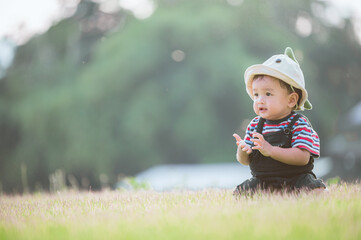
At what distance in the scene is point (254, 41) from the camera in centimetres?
1948

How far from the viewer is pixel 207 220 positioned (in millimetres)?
2457

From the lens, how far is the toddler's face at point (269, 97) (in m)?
3.45

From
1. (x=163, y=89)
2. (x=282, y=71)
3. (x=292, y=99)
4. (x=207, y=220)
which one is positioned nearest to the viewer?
(x=207, y=220)

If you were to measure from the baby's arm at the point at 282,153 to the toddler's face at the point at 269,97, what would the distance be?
29 cm

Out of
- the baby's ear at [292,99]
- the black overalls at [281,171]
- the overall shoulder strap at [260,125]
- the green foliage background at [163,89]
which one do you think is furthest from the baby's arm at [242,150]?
the green foliage background at [163,89]

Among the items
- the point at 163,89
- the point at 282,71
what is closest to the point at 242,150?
the point at 282,71

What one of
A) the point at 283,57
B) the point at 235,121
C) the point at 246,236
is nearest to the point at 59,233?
the point at 246,236

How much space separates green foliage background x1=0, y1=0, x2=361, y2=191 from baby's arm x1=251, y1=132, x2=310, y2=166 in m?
14.7

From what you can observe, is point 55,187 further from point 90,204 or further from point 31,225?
point 31,225

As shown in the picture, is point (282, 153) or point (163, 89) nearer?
point (282, 153)

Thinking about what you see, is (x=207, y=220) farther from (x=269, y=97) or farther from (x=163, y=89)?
(x=163, y=89)

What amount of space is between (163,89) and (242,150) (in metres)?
15.8

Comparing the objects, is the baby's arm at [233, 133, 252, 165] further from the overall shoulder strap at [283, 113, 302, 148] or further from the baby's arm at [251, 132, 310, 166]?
the overall shoulder strap at [283, 113, 302, 148]

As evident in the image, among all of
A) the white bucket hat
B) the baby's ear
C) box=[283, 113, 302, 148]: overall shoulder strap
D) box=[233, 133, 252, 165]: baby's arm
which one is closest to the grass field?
box=[233, 133, 252, 165]: baby's arm
